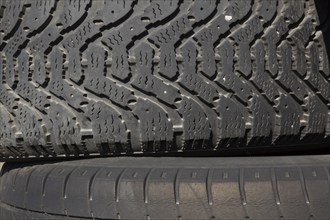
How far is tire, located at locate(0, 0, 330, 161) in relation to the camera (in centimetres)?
76

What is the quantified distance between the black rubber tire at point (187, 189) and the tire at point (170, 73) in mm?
30

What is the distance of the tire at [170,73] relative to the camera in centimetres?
76

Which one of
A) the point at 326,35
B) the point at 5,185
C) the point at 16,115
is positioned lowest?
the point at 5,185

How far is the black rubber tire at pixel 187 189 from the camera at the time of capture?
2.38 feet

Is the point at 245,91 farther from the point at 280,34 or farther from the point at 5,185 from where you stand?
the point at 5,185

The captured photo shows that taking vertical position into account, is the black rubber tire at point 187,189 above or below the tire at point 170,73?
below

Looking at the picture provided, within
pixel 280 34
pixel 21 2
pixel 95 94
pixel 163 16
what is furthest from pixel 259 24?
pixel 21 2

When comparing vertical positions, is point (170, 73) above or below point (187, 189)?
above

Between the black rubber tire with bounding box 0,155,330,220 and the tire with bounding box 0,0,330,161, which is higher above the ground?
the tire with bounding box 0,0,330,161

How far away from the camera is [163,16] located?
2.49 ft

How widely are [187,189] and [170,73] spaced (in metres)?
0.17

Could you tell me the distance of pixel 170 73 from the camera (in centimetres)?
76

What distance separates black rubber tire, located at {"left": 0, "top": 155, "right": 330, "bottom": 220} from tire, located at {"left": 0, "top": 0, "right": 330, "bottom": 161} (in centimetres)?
3

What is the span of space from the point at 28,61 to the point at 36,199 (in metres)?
0.22
